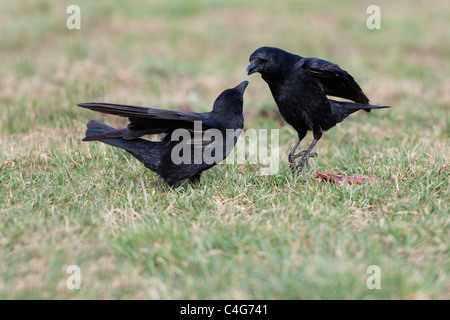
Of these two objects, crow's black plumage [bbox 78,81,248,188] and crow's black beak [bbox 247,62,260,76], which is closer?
crow's black plumage [bbox 78,81,248,188]

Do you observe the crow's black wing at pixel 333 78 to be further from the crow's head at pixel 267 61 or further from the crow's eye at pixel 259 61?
the crow's eye at pixel 259 61

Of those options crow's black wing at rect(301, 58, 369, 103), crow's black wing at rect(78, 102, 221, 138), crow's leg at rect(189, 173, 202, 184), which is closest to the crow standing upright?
crow's black wing at rect(301, 58, 369, 103)

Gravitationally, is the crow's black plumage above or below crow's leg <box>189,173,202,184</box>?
above

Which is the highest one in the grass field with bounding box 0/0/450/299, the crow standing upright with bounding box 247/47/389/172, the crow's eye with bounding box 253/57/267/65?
the crow's eye with bounding box 253/57/267/65

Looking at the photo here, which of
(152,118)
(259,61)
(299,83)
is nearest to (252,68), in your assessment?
(259,61)

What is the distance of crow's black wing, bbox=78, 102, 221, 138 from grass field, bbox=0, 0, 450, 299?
0.42 metres

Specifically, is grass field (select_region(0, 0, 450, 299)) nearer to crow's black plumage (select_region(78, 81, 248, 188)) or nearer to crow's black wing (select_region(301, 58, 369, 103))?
crow's black plumage (select_region(78, 81, 248, 188))

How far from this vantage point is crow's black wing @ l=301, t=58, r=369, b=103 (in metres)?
4.23

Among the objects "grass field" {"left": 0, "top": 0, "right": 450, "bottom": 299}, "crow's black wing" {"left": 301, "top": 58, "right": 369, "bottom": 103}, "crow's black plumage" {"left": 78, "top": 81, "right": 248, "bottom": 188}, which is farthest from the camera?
"crow's black wing" {"left": 301, "top": 58, "right": 369, "bottom": 103}

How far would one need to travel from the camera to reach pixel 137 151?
4.02m

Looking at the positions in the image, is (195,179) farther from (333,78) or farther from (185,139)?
(333,78)

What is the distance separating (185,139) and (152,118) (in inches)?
13.2

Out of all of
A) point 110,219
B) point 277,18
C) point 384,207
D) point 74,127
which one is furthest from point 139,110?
point 277,18
